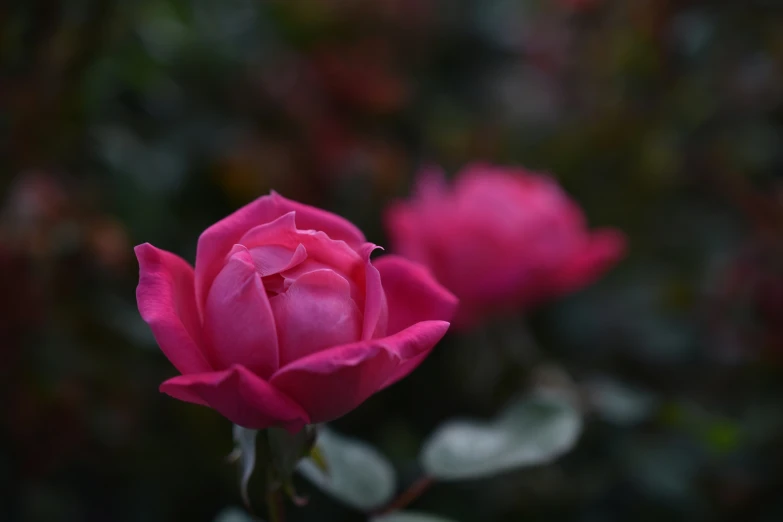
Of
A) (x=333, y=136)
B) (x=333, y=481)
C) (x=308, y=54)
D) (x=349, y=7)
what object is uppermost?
(x=349, y=7)

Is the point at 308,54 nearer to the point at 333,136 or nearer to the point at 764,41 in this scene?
the point at 333,136

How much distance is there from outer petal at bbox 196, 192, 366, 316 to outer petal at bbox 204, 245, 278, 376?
0.02 m

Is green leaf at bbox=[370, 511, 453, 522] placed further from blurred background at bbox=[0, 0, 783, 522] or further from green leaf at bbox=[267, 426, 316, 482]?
blurred background at bbox=[0, 0, 783, 522]

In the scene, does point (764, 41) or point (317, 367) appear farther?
point (764, 41)

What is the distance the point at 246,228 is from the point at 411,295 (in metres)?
0.09

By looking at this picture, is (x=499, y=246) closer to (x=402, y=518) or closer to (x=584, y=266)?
(x=584, y=266)

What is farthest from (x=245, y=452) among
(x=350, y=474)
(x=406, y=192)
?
(x=406, y=192)

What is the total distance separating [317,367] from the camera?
302 mm

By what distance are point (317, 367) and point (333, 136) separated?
0.72 metres

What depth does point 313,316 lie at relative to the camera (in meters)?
0.33

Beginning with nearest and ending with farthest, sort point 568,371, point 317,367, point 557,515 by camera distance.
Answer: point 317,367
point 557,515
point 568,371

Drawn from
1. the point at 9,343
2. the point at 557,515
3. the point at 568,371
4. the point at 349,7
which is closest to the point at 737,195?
the point at 568,371

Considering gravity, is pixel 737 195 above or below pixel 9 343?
above

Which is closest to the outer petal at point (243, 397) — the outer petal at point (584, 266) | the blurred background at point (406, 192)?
the blurred background at point (406, 192)
